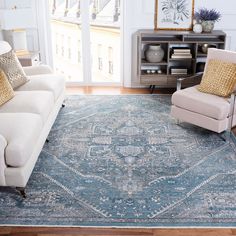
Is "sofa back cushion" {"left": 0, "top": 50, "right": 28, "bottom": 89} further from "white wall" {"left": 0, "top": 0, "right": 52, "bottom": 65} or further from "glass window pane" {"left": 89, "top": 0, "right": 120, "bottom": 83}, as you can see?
"glass window pane" {"left": 89, "top": 0, "right": 120, "bottom": 83}

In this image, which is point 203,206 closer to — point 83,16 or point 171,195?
point 171,195

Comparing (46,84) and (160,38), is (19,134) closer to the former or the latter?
(46,84)

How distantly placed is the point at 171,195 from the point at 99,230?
0.67 meters

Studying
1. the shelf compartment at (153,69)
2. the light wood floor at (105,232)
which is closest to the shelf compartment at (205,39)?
the shelf compartment at (153,69)

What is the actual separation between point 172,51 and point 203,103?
167 centimetres

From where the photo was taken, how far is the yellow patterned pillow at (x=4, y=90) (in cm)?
335

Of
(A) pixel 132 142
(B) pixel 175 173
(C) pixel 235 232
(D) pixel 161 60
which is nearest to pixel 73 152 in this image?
(A) pixel 132 142

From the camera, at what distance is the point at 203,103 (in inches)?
143

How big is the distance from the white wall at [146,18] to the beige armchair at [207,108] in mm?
1394

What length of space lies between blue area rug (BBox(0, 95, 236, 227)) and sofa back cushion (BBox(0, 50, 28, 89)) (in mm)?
643

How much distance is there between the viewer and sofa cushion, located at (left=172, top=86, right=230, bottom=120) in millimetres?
3550

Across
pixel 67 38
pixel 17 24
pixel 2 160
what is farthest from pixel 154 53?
pixel 2 160

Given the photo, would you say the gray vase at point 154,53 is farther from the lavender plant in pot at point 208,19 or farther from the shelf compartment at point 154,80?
the lavender plant in pot at point 208,19

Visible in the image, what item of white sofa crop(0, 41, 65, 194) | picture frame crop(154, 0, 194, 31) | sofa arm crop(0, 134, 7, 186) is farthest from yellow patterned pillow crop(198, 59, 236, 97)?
sofa arm crop(0, 134, 7, 186)
